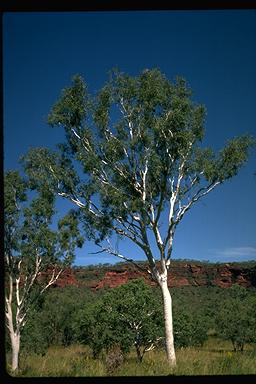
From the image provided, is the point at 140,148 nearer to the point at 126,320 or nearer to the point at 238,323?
the point at 126,320

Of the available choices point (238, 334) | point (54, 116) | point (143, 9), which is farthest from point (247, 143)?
point (238, 334)

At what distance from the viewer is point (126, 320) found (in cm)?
2198

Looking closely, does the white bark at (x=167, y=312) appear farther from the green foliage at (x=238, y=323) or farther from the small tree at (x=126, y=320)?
the green foliage at (x=238, y=323)

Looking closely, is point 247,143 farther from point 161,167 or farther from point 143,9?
point 143,9

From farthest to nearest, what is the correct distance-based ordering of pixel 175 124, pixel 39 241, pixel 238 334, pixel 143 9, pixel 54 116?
1. pixel 238 334
2. pixel 39 241
3. pixel 54 116
4. pixel 175 124
5. pixel 143 9

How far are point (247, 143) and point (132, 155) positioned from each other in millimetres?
3303

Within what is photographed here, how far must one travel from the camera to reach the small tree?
21.1m

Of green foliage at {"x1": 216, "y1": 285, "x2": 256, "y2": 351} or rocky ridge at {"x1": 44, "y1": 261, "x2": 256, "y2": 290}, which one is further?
rocky ridge at {"x1": 44, "y1": 261, "x2": 256, "y2": 290}

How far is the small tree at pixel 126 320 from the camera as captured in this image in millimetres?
21062

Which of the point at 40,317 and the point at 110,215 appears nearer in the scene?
the point at 110,215

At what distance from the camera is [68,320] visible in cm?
3400

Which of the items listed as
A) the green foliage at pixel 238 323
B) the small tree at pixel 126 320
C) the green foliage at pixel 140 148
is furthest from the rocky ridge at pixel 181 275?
the green foliage at pixel 140 148

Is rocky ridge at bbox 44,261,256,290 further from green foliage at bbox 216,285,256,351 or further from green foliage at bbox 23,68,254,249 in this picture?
green foliage at bbox 23,68,254,249

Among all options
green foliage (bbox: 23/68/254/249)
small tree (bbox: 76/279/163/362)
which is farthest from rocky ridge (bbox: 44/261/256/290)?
green foliage (bbox: 23/68/254/249)
